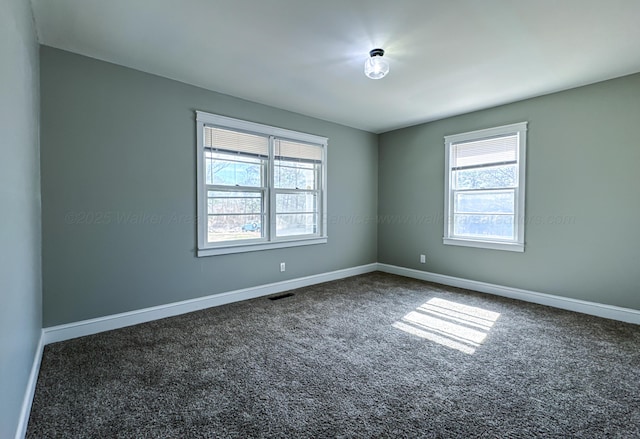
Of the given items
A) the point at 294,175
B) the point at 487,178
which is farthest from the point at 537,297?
the point at 294,175

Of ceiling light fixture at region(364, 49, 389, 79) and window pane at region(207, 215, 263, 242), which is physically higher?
ceiling light fixture at region(364, 49, 389, 79)

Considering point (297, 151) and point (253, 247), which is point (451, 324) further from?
point (297, 151)

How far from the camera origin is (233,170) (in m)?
3.79

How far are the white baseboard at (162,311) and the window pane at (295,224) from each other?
698mm

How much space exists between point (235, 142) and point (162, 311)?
6.98 ft

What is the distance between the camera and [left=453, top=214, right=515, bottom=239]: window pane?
4.04 meters

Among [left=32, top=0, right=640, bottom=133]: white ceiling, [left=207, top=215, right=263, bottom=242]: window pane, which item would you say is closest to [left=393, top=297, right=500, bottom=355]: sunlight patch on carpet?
[left=207, top=215, right=263, bottom=242]: window pane

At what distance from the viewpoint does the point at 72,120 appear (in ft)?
8.91

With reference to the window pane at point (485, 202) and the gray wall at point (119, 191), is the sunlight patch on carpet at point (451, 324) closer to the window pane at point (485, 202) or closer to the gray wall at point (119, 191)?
the window pane at point (485, 202)

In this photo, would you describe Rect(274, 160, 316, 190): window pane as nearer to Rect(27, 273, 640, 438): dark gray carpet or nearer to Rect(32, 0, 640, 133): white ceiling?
Rect(32, 0, 640, 133): white ceiling

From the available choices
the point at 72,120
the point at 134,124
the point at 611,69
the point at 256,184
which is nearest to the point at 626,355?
the point at 611,69

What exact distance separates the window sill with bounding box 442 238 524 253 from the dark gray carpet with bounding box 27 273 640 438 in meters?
0.89

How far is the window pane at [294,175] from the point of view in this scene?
4.25 metres

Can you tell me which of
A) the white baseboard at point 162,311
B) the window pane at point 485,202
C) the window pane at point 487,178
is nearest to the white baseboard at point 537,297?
the window pane at point 485,202
